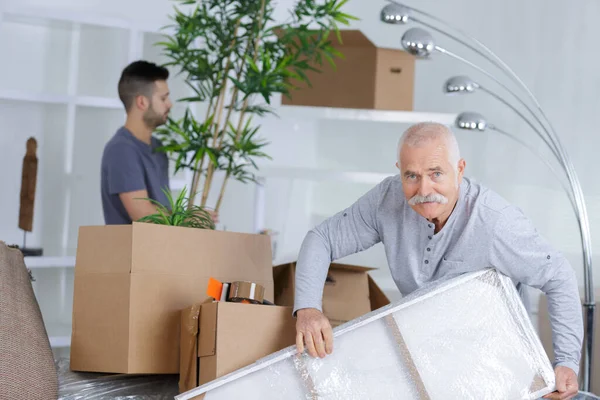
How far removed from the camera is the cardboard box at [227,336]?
1.93 meters

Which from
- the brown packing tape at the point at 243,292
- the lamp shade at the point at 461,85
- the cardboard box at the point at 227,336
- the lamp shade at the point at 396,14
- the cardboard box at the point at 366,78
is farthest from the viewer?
the cardboard box at the point at 366,78

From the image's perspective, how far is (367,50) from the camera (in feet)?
13.1

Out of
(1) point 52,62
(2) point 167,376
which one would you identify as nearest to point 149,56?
(1) point 52,62

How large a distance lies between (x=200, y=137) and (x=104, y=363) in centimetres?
159

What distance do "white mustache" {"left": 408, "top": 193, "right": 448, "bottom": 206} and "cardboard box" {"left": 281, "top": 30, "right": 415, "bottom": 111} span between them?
203cm

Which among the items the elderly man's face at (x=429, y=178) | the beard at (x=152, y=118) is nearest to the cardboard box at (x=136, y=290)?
the elderly man's face at (x=429, y=178)

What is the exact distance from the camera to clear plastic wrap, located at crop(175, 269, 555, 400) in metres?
1.83

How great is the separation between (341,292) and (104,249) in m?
0.75

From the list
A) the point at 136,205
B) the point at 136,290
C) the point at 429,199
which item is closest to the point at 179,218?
the point at 136,290

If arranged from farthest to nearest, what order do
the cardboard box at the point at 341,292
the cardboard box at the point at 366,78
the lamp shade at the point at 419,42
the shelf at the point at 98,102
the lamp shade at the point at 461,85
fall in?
the cardboard box at the point at 366,78
the shelf at the point at 98,102
the lamp shade at the point at 461,85
the lamp shade at the point at 419,42
the cardboard box at the point at 341,292

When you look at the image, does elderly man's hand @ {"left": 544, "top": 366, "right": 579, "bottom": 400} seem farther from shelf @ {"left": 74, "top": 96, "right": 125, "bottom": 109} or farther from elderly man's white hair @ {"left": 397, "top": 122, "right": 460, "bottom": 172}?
shelf @ {"left": 74, "top": 96, "right": 125, "bottom": 109}

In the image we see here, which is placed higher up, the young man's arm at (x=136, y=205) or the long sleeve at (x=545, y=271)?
the young man's arm at (x=136, y=205)

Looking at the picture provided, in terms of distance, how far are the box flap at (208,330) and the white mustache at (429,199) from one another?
516 millimetres

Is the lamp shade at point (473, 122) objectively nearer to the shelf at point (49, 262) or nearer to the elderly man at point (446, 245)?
the elderly man at point (446, 245)
